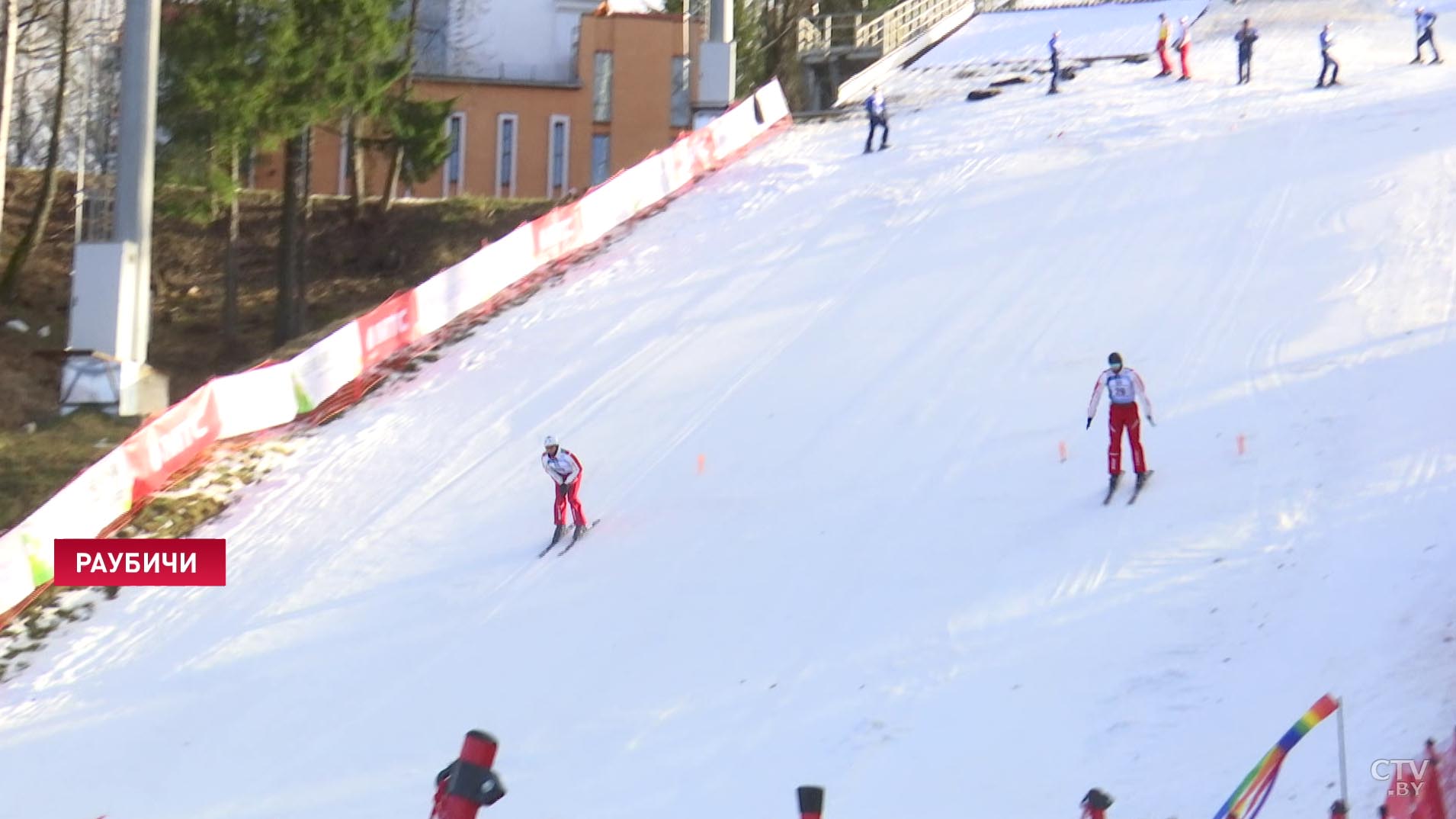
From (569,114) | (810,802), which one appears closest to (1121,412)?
(810,802)

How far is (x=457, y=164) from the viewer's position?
4381cm

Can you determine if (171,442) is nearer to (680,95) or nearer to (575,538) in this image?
(575,538)

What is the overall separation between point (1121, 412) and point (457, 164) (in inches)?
1224

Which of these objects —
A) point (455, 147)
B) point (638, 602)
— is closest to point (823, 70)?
point (455, 147)

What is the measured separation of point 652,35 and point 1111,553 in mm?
33339

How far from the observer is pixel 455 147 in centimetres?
4356

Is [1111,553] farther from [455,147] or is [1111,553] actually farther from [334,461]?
[455,147]

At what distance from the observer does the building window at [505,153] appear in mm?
A: 44188

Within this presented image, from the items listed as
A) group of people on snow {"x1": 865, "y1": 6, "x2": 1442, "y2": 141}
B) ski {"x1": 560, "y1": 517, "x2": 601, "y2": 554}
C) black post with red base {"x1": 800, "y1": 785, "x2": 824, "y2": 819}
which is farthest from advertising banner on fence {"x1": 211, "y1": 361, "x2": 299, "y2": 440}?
black post with red base {"x1": 800, "y1": 785, "x2": 824, "y2": 819}

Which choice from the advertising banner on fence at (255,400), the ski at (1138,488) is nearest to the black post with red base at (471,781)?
the ski at (1138,488)

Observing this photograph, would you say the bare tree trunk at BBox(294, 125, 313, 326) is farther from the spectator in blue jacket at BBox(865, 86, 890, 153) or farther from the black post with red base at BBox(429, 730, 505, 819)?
the black post with red base at BBox(429, 730, 505, 819)

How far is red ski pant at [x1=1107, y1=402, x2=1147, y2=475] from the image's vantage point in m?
15.3

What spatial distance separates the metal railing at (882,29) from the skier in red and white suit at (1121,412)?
88.9 ft

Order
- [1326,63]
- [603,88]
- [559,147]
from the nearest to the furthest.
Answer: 1. [1326,63]
2. [559,147]
3. [603,88]
